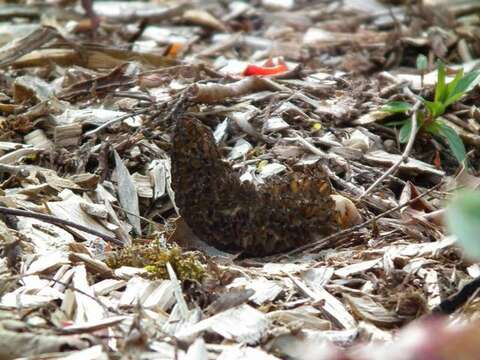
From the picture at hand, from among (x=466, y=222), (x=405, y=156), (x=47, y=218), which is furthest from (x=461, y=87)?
(x=466, y=222)

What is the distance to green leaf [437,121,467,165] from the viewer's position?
302 centimetres

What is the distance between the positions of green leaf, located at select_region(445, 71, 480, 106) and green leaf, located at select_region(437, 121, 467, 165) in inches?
3.8

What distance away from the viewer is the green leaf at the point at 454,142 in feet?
9.90

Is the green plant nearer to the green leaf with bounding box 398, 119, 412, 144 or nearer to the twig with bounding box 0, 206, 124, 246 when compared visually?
the green leaf with bounding box 398, 119, 412, 144

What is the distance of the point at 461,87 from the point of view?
3.14 m

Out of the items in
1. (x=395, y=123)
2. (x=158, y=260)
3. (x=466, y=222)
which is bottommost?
(x=395, y=123)

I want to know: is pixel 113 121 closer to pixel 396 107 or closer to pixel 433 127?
pixel 396 107

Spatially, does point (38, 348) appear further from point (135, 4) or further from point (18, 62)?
point (135, 4)

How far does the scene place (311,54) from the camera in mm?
4492

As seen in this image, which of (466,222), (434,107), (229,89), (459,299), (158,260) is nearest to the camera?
(466,222)

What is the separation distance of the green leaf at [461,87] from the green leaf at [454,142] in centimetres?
10

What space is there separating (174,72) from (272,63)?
464 millimetres

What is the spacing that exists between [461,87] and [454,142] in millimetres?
215

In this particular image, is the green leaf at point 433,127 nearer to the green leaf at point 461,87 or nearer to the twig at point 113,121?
the green leaf at point 461,87
